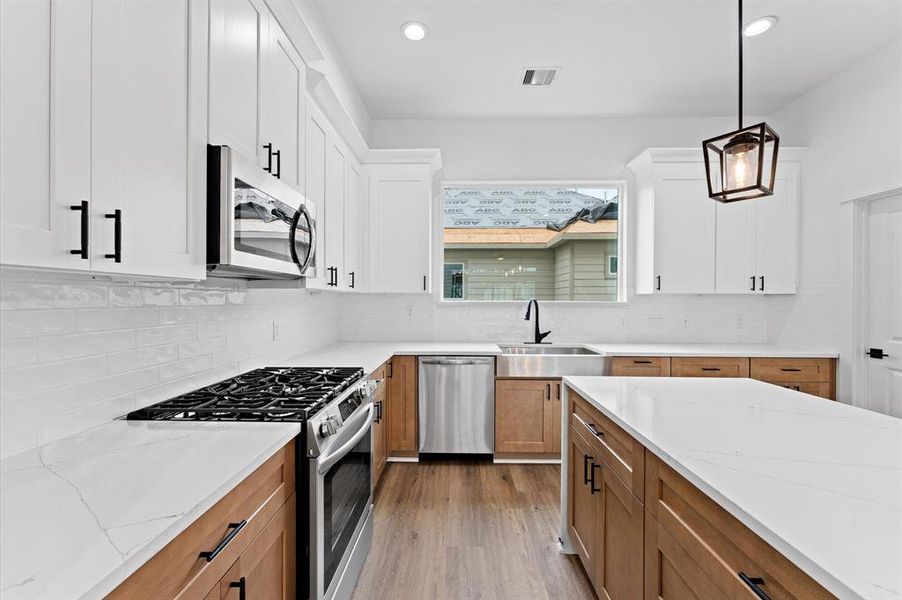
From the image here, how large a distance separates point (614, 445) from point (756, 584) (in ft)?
2.50

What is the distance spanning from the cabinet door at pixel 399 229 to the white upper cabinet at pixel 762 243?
2450 millimetres

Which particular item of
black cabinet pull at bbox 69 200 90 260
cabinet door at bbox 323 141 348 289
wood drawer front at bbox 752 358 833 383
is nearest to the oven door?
black cabinet pull at bbox 69 200 90 260

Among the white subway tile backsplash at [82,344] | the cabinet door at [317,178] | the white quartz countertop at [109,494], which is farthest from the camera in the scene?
the cabinet door at [317,178]

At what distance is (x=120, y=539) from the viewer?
2.35 ft

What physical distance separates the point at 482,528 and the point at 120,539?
7.09 feet

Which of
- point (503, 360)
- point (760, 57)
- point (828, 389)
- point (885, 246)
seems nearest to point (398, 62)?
point (503, 360)

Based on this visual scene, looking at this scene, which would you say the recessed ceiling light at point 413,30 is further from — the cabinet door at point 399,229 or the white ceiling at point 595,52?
the cabinet door at point 399,229

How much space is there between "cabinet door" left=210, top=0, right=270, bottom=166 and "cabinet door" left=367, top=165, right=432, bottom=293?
199 centimetres

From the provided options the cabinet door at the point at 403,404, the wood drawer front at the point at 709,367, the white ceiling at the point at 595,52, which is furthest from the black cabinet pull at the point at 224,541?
the wood drawer front at the point at 709,367

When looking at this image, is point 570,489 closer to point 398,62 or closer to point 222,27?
point 222,27

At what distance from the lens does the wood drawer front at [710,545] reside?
2.56 feet

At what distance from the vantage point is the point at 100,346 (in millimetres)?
1371

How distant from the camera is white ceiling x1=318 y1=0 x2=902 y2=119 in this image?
2.65 metres

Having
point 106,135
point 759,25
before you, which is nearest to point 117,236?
point 106,135
